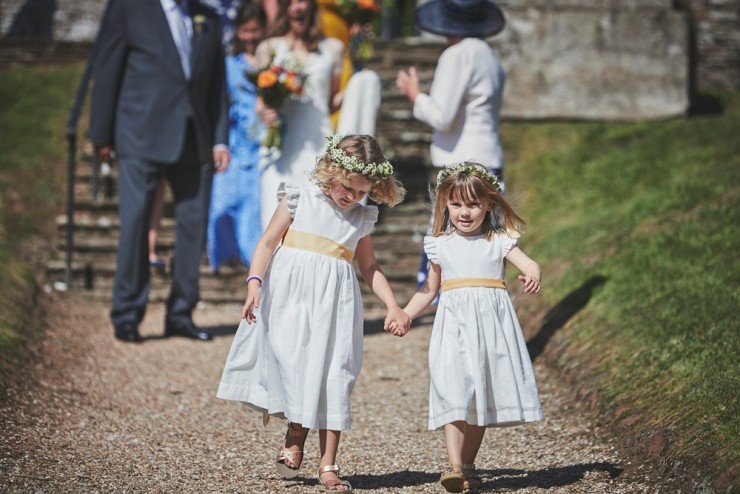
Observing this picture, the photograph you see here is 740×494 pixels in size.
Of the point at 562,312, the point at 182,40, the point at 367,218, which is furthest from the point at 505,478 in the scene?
the point at 182,40

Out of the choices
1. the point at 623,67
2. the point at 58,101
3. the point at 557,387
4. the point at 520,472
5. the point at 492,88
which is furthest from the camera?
the point at 58,101

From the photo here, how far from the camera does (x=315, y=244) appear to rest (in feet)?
14.2

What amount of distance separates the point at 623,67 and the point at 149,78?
6.26 m

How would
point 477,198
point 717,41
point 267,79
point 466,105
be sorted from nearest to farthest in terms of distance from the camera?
1. point 477,198
2. point 466,105
3. point 267,79
4. point 717,41

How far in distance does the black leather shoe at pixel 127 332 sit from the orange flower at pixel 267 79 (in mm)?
1812

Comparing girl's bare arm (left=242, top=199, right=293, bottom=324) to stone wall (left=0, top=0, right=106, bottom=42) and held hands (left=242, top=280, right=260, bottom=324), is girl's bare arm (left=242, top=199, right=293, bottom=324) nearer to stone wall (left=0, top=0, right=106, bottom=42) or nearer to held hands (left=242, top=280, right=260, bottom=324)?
held hands (left=242, top=280, right=260, bottom=324)

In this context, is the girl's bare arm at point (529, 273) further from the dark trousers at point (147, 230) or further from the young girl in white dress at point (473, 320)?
the dark trousers at point (147, 230)

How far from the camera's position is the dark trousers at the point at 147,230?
7008mm

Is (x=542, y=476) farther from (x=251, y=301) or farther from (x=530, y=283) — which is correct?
(x=251, y=301)

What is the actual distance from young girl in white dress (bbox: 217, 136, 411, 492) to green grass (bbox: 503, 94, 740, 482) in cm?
129

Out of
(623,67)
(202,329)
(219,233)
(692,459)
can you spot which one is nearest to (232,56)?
(219,233)

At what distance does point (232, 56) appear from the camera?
890 centimetres

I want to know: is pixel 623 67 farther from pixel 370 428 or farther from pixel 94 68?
pixel 370 428

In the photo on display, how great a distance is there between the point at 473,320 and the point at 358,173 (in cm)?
A: 74
